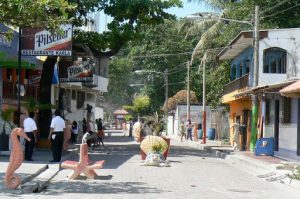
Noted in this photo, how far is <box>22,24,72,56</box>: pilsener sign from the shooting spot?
22422mm

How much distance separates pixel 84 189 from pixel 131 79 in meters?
68.1

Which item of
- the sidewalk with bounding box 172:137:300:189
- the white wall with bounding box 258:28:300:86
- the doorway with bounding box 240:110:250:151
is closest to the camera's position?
the sidewalk with bounding box 172:137:300:189

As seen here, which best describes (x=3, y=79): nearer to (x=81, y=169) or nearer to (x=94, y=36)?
(x=94, y=36)

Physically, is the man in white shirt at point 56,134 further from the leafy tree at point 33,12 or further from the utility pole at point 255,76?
the utility pole at point 255,76

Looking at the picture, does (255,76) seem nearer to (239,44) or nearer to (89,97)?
(239,44)

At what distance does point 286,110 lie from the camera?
25.4m

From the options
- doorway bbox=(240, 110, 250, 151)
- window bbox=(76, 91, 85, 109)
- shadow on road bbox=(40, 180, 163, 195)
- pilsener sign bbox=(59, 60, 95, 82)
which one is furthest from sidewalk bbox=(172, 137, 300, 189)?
window bbox=(76, 91, 85, 109)

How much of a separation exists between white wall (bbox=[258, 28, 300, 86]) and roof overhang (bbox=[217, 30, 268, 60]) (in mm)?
466

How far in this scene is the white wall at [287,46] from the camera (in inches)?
1246

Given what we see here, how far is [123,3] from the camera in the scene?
91.0 ft

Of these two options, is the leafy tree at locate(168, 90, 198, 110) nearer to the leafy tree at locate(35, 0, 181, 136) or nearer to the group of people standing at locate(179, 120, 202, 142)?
the group of people standing at locate(179, 120, 202, 142)

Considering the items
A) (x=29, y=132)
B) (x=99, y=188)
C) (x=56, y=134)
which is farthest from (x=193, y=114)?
(x=99, y=188)

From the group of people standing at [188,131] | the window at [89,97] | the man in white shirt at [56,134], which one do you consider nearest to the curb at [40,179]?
the man in white shirt at [56,134]

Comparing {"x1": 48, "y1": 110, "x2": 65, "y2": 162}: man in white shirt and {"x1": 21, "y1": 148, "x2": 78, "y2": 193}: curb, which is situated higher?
{"x1": 48, "y1": 110, "x2": 65, "y2": 162}: man in white shirt
